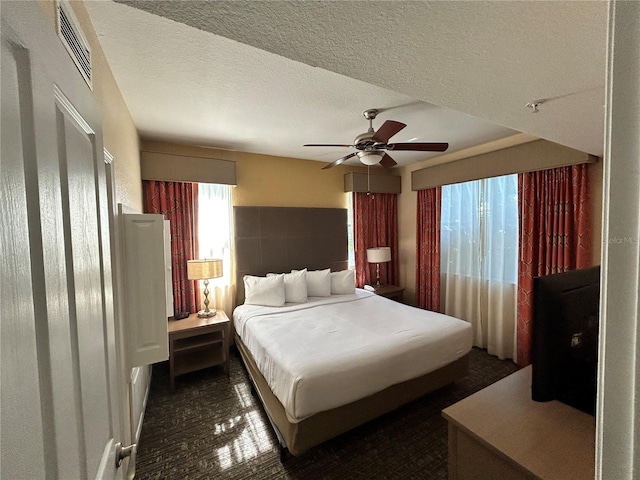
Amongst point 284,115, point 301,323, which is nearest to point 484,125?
point 284,115

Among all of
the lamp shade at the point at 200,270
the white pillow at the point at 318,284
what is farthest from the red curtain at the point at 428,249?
the lamp shade at the point at 200,270

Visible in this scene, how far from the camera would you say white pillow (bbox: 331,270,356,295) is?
149 inches

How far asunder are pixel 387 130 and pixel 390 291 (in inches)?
108

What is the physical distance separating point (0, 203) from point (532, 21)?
1.37m

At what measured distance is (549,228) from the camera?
9.34ft

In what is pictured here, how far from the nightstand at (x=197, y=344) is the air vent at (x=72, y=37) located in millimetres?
2277

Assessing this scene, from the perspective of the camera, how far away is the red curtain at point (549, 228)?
262 centimetres

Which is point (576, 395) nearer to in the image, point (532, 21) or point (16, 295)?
point (532, 21)

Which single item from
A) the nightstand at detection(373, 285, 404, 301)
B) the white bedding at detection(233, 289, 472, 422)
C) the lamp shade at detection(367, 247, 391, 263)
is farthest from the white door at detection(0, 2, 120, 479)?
the lamp shade at detection(367, 247, 391, 263)

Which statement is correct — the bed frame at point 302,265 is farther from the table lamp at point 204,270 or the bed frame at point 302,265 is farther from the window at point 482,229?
the window at point 482,229

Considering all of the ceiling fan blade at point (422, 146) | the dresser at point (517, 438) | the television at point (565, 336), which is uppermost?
the ceiling fan blade at point (422, 146)

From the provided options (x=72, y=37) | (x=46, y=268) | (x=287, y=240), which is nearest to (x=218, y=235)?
(x=287, y=240)

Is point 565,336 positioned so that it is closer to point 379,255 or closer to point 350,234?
point 379,255

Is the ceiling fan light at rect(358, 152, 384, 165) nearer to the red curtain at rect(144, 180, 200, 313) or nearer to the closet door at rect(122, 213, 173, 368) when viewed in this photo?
the closet door at rect(122, 213, 173, 368)
